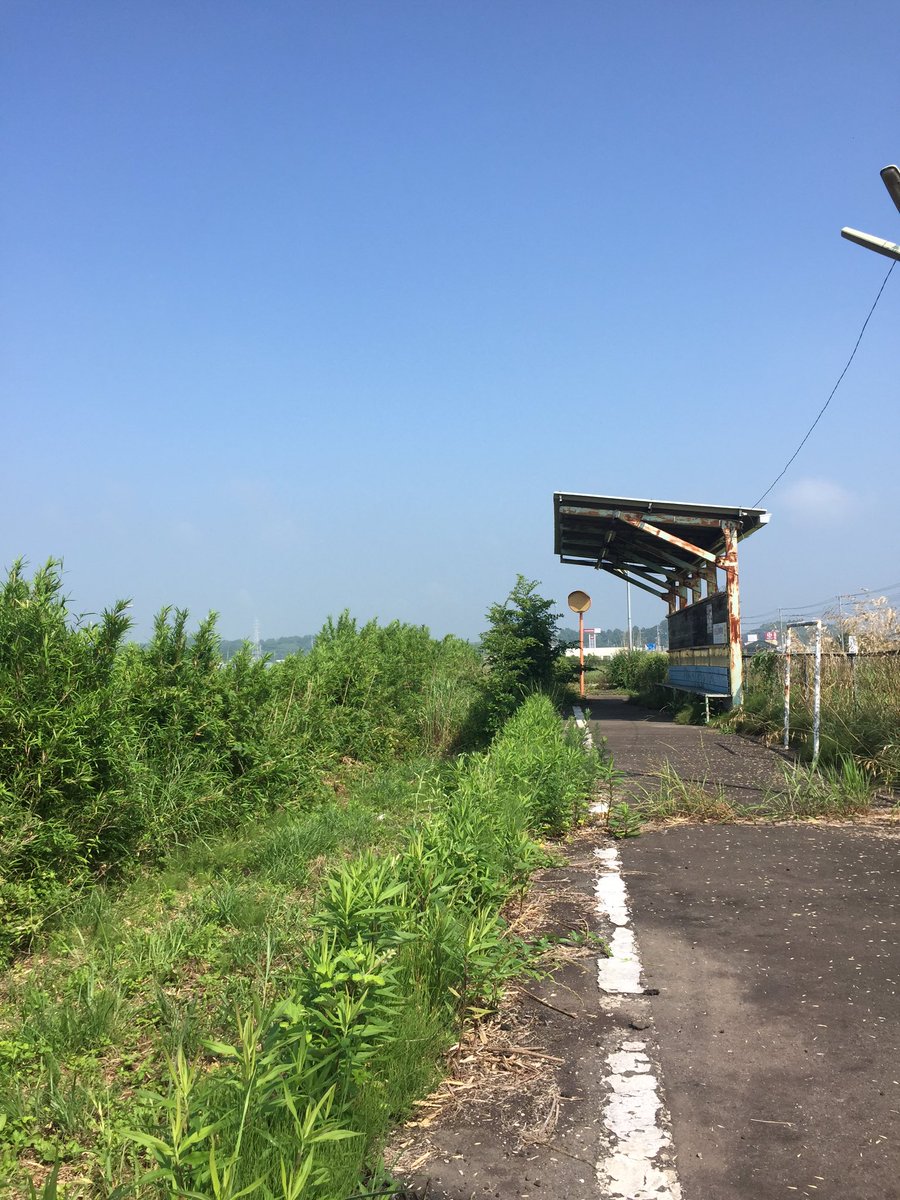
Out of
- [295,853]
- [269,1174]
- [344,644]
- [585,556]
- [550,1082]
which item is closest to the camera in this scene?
[269,1174]

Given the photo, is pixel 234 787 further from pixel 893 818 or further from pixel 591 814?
pixel 893 818

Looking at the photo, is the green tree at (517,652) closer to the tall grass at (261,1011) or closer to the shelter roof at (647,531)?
the shelter roof at (647,531)

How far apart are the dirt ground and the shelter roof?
12175 millimetres

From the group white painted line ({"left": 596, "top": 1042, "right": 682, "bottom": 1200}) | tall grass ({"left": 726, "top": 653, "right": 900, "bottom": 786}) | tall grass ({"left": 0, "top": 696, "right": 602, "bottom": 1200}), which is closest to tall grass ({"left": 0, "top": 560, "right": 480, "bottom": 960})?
tall grass ({"left": 0, "top": 696, "right": 602, "bottom": 1200})

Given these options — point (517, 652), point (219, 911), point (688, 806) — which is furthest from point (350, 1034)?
point (517, 652)

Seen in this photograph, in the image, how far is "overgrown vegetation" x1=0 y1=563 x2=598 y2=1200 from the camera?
8.93ft

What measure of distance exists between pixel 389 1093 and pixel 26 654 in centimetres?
444

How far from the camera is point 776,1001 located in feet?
13.3

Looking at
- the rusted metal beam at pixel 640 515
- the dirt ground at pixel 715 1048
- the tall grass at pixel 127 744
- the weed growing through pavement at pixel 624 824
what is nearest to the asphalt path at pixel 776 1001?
the dirt ground at pixel 715 1048

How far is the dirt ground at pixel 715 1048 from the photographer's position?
9.21ft

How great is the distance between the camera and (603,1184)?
276cm

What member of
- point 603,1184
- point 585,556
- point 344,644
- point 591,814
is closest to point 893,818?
point 591,814

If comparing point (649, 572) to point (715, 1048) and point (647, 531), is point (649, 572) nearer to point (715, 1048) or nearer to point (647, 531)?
point (647, 531)

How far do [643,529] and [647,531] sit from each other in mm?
92
